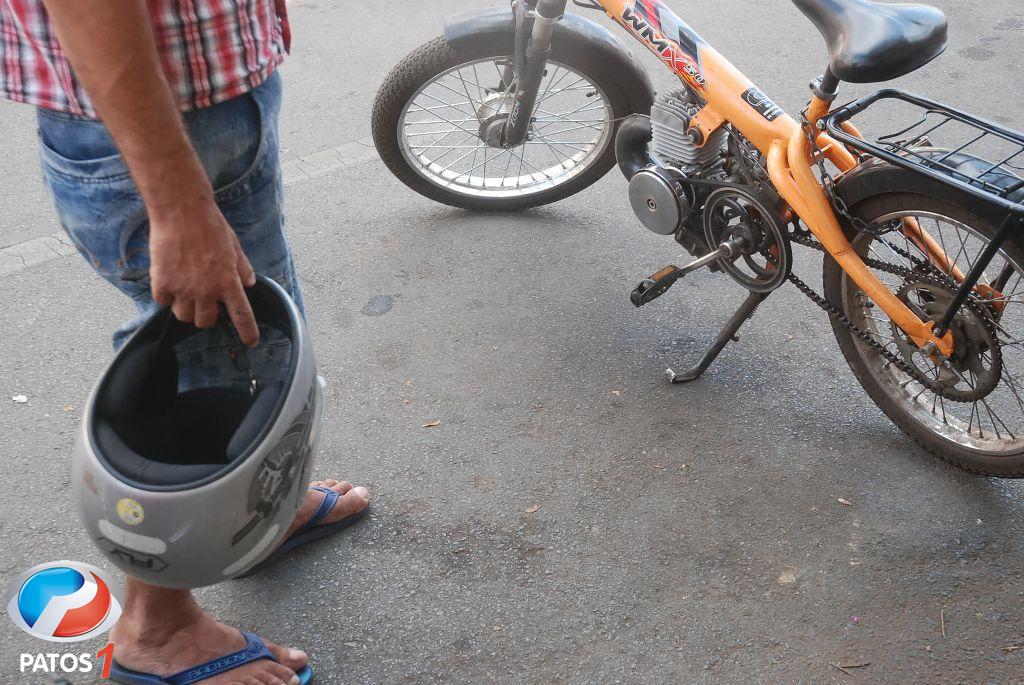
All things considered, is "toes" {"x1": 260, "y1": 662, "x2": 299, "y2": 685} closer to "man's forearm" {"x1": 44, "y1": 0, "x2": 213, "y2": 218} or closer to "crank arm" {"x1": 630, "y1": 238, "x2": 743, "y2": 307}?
"man's forearm" {"x1": 44, "y1": 0, "x2": 213, "y2": 218}

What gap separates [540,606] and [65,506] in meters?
1.23

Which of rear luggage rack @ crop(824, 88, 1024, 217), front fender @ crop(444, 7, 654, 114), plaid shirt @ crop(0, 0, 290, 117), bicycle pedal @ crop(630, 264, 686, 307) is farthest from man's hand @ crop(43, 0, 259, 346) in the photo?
front fender @ crop(444, 7, 654, 114)

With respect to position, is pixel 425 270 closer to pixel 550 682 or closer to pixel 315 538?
pixel 315 538

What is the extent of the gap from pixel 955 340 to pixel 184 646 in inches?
74.9

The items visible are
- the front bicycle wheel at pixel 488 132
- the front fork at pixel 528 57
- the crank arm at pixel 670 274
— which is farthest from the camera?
the front bicycle wheel at pixel 488 132

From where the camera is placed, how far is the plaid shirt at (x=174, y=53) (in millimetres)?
1300

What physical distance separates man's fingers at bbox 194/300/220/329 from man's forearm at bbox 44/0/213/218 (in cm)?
15

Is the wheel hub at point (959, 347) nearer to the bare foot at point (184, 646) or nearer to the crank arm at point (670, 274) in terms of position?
the crank arm at point (670, 274)

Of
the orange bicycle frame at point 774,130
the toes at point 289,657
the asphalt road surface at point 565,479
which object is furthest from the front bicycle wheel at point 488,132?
the toes at point 289,657

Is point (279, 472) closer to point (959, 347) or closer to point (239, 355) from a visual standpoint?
point (239, 355)

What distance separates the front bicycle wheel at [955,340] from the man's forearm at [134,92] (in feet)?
5.32

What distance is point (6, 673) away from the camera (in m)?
1.96

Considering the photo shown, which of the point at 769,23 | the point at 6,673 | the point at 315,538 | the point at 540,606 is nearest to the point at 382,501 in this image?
the point at 315,538

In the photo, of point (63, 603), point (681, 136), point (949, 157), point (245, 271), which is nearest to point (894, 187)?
point (949, 157)
